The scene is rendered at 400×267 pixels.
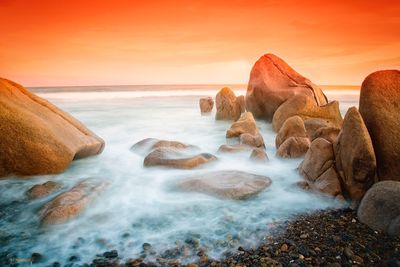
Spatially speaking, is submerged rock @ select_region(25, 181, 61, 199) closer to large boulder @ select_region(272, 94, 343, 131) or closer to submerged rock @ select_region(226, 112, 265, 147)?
submerged rock @ select_region(226, 112, 265, 147)

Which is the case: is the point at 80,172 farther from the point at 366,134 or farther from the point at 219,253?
the point at 366,134

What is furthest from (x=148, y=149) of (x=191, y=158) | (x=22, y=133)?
(x=22, y=133)

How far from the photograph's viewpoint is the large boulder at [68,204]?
4086 mm

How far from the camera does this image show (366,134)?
15.3 feet

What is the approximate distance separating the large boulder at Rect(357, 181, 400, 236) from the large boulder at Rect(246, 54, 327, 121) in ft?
27.5

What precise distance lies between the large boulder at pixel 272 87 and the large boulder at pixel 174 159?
645 cm

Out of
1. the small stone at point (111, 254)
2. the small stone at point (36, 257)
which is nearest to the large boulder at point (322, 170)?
the small stone at point (111, 254)

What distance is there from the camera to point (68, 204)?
4324 mm

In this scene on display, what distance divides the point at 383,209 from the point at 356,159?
3.22 feet

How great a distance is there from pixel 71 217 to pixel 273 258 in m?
2.58

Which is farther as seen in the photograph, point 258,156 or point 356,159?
point 258,156

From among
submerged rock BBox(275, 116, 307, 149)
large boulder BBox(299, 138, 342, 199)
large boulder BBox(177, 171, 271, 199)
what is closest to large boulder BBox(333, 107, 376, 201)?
large boulder BBox(299, 138, 342, 199)

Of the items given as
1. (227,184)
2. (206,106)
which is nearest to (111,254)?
(227,184)

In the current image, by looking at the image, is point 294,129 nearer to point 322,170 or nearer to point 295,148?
point 295,148
